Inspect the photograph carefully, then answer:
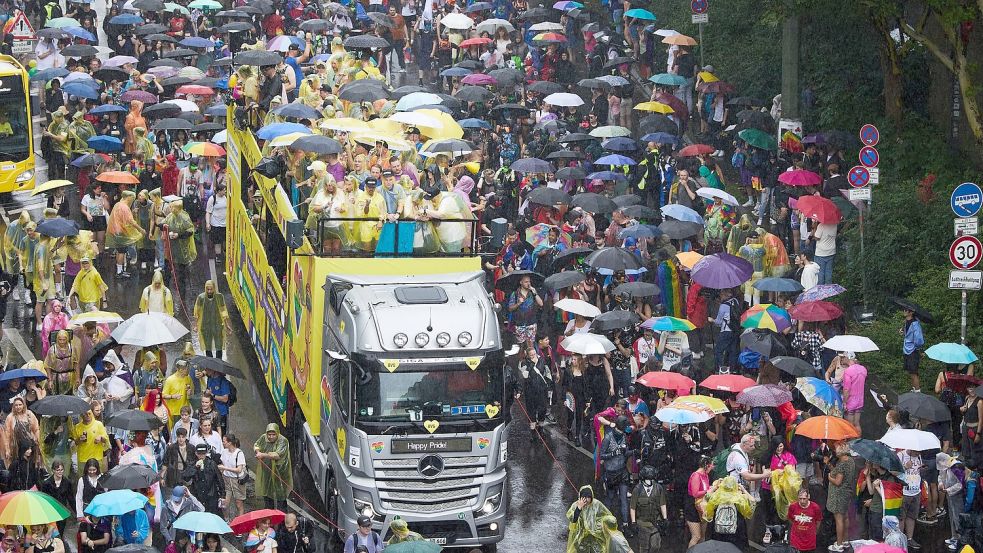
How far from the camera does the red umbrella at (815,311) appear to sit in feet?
78.3

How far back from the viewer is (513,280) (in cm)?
2723

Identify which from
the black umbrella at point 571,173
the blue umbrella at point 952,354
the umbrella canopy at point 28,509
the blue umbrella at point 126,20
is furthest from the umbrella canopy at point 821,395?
the blue umbrella at point 126,20

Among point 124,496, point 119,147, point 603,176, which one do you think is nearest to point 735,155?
point 603,176

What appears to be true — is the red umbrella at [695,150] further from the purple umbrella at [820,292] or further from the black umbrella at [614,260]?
the purple umbrella at [820,292]

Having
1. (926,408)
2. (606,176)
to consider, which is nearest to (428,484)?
(926,408)

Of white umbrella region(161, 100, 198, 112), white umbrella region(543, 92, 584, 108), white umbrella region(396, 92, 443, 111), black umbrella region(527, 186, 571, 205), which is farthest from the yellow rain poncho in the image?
white umbrella region(161, 100, 198, 112)

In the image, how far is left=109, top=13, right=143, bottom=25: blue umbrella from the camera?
143 ft

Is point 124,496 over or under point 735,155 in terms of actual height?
under

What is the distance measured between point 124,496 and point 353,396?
284 cm

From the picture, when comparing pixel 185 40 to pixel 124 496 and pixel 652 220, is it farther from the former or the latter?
pixel 124 496

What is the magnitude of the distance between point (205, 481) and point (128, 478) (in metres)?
1.36

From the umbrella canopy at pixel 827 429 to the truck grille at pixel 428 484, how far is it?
3930 millimetres

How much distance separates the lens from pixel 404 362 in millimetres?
19250

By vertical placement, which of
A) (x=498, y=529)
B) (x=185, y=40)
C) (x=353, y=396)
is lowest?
(x=498, y=529)
